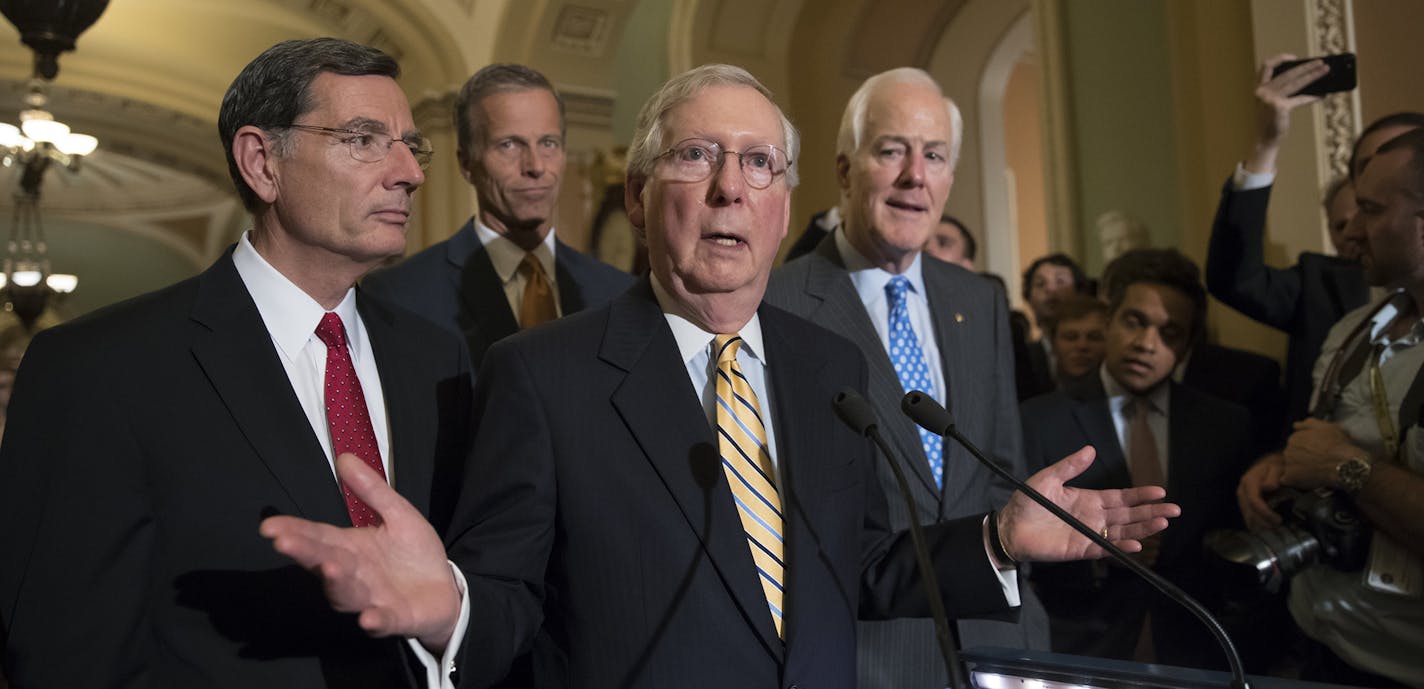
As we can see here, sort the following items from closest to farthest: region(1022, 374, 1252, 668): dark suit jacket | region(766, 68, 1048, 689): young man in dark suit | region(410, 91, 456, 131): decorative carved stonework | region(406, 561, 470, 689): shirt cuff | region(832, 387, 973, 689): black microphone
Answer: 1. region(832, 387, 973, 689): black microphone
2. region(406, 561, 470, 689): shirt cuff
3. region(766, 68, 1048, 689): young man in dark suit
4. region(1022, 374, 1252, 668): dark suit jacket
5. region(410, 91, 456, 131): decorative carved stonework

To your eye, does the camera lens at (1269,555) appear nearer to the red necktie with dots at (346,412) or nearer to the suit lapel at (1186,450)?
the suit lapel at (1186,450)

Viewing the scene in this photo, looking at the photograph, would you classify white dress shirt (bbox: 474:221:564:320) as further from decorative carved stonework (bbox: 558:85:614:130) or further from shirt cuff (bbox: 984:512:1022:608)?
decorative carved stonework (bbox: 558:85:614:130)

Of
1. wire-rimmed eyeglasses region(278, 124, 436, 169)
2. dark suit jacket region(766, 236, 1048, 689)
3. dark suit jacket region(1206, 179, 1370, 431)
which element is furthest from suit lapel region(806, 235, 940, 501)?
dark suit jacket region(1206, 179, 1370, 431)

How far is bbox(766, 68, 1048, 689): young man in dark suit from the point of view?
2.14 m

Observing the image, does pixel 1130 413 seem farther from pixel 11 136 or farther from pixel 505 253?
pixel 11 136

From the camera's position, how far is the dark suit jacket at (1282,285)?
2840 millimetres

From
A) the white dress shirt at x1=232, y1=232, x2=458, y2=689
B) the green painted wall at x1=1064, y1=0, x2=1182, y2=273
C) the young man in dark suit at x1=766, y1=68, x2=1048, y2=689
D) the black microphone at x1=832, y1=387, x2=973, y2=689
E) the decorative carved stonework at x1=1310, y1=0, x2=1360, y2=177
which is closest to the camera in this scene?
the black microphone at x1=832, y1=387, x2=973, y2=689

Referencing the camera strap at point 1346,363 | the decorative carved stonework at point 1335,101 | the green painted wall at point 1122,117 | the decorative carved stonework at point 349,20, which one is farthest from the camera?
the decorative carved stonework at point 349,20

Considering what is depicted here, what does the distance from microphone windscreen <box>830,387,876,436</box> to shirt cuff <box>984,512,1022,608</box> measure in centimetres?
34

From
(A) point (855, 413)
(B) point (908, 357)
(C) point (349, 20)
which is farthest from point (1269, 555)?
(C) point (349, 20)

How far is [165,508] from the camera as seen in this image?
4.83 ft

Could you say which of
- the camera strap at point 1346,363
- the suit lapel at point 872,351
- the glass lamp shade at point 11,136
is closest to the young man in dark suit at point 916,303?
the suit lapel at point 872,351

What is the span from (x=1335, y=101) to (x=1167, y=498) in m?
1.66

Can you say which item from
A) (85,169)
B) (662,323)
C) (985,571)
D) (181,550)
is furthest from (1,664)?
(85,169)
